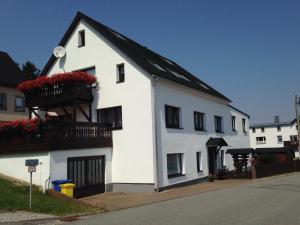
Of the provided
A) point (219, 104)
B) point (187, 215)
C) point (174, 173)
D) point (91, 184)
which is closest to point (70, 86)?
point (91, 184)

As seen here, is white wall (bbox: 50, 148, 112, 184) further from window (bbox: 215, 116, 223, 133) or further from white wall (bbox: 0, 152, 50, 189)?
window (bbox: 215, 116, 223, 133)

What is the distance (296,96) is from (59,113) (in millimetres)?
22802

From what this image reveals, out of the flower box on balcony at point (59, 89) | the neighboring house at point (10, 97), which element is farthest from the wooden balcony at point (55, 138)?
the neighboring house at point (10, 97)

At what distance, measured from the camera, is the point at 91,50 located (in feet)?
71.9

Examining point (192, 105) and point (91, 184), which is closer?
point (91, 184)

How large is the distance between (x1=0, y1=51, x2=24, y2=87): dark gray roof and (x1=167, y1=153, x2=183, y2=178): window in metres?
18.2

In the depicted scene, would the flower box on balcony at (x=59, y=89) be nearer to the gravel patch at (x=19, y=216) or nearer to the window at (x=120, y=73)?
the window at (x=120, y=73)

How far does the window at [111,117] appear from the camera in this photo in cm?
2041

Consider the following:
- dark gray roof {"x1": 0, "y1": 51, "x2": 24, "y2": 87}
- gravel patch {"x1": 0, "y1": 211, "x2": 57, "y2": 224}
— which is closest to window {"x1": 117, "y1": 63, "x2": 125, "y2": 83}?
gravel patch {"x1": 0, "y1": 211, "x2": 57, "y2": 224}

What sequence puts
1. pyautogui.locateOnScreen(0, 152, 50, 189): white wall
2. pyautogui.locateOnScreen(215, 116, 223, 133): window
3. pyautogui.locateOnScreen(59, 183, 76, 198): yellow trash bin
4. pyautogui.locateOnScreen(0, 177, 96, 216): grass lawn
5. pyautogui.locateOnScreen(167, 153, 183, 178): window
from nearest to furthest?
pyautogui.locateOnScreen(0, 177, 96, 216): grass lawn < pyautogui.locateOnScreen(59, 183, 76, 198): yellow trash bin < pyautogui.locateOnScreen(0, 152, 50, 189): white wall < pyautogui.locateOnScreen(167, 153, 183, 178): window < pyautogui.locateOnScreen(215, 116, 223, 133): window

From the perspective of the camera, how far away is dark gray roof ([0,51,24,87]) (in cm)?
3188

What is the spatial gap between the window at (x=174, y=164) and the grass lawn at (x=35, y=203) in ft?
25.0

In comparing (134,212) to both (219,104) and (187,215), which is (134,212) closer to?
(187,215)

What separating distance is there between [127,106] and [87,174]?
174 inches
